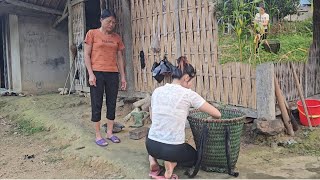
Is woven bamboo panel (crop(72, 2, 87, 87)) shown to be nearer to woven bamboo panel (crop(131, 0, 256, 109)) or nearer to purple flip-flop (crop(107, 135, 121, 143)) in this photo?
woven bamboo panel (crop(131, 0, 256, 109))

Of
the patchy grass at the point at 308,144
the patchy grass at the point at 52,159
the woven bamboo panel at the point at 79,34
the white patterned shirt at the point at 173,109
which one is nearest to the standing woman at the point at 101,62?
the patchy grass at the point at 52,159

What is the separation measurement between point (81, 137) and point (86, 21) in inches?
195

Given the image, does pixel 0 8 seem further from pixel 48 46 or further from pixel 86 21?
pixel 86 21

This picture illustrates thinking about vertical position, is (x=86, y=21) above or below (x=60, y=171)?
above

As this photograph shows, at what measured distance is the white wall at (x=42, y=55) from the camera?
10.6 metres

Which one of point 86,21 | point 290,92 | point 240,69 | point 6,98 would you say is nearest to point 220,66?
point 240,69

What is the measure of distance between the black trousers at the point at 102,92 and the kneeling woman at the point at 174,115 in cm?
158

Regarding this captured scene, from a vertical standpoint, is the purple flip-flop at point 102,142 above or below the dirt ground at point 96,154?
above

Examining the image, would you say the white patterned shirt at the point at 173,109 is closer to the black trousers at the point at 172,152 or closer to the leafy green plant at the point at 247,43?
the black trousers at the point at 172,152

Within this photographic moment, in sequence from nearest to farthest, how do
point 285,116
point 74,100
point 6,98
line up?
1. point 285,116
2. point 74,100
3. point 6,98

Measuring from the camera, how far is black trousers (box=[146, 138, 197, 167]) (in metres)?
3.76

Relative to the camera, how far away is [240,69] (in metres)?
5.29

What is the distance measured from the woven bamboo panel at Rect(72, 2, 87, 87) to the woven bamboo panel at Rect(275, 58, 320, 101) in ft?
17.8

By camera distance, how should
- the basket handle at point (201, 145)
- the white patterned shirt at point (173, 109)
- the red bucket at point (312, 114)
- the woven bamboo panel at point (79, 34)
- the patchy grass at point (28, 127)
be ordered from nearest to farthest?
the white patterned shirt at point (173, 109) < the basket handle at point (201, 145) < the red bucket at point (312, 114) < the patchy grass at point (28, 127) < the woven bamboo panel at point (79, 34)
